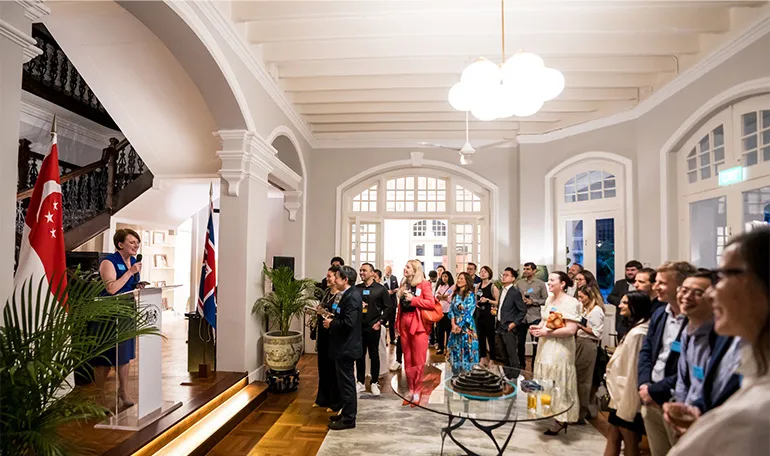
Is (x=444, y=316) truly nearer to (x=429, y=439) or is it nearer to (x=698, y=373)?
(x=429, y=439)

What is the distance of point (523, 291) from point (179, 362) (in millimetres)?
4815

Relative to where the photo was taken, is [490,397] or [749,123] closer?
[490,397]

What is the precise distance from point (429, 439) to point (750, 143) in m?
4.17

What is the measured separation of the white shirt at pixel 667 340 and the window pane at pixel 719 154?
10.7 feet

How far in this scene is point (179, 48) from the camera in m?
3.77

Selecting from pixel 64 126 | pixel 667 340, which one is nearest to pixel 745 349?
pixel 667 340

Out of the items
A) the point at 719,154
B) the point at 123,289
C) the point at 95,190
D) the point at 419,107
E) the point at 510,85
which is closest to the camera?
the point at 510,85

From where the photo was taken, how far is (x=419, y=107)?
6184mm

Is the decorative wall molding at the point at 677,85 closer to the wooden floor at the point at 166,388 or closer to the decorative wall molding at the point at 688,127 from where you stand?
the decorative wall molding at the point at 688,127

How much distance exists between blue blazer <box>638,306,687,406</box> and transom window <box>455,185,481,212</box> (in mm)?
5819

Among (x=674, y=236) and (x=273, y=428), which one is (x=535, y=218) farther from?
(x=273, y=428)

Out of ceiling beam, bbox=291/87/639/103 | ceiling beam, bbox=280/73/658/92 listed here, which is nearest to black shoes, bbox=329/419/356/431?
ceiling beam, bbox=280/73/658/92

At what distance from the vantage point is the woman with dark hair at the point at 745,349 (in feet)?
2.85

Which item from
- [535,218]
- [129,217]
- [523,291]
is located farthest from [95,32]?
[535,218]
